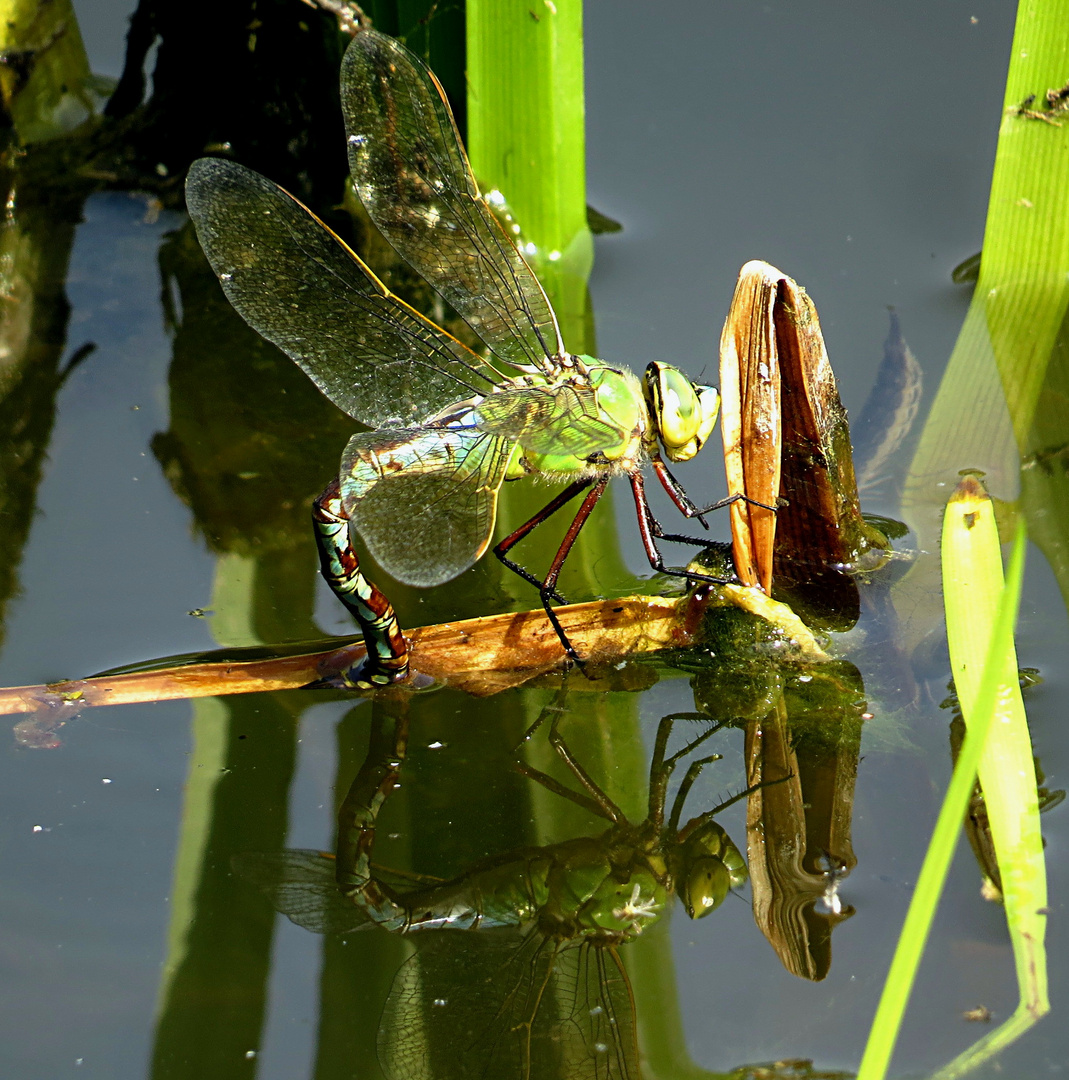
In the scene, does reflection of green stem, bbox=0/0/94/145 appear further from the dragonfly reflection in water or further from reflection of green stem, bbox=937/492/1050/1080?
reflection of green stem, bbox=937/492/1050/1080

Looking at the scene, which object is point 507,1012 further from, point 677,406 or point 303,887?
point 677,406

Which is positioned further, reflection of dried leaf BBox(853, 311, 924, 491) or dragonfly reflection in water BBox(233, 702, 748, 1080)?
reflection of dried leaf BBox(853, 311, 924, 491)

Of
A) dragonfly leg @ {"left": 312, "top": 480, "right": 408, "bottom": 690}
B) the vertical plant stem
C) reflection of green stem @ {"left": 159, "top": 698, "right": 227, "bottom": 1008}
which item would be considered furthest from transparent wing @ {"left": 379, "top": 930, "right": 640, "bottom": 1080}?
the vertical plant stem

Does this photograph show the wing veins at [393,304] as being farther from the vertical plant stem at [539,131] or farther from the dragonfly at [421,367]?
the vertical plant stem at [539,131]

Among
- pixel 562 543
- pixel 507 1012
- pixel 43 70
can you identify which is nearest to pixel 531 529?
pixel 562 543

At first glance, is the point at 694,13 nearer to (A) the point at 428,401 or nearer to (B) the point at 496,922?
(A) the point at 428,401
